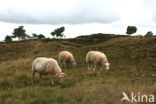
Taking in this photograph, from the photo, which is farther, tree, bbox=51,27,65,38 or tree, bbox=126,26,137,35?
tree, bbox=51,27,65,38

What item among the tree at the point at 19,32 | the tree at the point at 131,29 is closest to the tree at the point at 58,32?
the tree at the point at 19,32

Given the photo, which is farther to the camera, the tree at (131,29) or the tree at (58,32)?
the tree at (58,32)

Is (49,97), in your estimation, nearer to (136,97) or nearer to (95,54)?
(136,97)

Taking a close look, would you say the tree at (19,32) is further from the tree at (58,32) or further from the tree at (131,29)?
the tree at (131,29)

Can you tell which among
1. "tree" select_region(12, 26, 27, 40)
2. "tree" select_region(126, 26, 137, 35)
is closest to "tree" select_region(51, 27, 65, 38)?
"tree" select_region(12, 26, 27, 40)

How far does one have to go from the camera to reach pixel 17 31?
105250mm

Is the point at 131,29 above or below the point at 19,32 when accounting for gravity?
above

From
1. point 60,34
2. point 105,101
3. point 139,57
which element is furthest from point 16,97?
point 60,34

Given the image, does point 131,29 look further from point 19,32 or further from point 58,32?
point 19,32

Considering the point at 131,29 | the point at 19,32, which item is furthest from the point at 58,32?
the point at 131,29

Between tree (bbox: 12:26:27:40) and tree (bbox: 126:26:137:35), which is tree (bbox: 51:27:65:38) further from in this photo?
tree (bbox: 126:26:137:35)

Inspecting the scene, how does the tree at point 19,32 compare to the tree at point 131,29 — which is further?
the tree at point 19,32

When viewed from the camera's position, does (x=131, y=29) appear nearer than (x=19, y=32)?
Yes

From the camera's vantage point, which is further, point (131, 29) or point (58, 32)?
A: point (58, 32)
